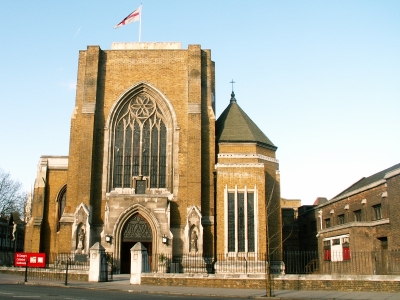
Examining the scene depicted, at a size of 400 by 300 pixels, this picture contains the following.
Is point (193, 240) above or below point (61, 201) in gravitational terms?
below

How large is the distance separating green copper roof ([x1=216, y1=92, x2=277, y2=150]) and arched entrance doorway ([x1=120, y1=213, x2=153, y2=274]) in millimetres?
8101

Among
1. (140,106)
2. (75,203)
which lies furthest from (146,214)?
(140,106)

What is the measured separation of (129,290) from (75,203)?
13446 millimetres

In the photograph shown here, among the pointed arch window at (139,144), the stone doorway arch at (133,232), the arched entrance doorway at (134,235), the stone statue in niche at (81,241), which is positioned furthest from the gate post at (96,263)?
the pointed arch window at (139,144)

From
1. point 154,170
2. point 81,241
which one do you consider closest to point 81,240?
point 81,241

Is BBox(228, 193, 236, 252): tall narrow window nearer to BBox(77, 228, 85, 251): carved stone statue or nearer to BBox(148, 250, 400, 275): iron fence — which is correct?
BBox(148, 250, 400, 275): iron fence

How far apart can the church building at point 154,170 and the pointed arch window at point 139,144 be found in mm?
72

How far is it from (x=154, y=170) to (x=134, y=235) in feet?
16.1

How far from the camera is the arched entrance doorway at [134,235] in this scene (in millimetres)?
32094

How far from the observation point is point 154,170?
34.5 metres

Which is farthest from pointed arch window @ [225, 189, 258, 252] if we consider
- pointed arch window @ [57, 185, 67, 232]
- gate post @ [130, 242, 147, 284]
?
pointed arch window @ [57, 185, 67, 232]

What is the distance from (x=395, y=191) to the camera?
2911 cm

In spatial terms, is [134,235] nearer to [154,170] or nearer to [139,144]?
[154,170]

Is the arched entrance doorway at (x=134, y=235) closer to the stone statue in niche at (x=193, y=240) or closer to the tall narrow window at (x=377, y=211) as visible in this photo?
the stone statue in niche at (x=193, y=240)
